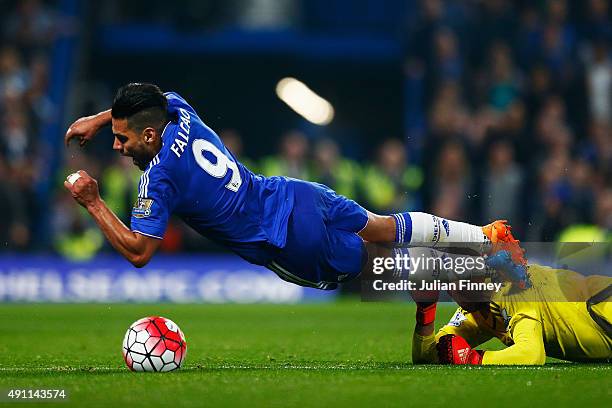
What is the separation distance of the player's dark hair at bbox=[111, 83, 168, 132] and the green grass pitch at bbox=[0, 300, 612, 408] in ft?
5.23

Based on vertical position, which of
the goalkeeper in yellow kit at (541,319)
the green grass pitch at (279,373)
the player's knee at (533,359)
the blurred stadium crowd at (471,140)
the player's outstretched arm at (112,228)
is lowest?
the green grass pitch at (279,373)

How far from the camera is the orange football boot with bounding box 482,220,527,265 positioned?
7.68 metres

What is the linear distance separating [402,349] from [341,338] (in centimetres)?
136

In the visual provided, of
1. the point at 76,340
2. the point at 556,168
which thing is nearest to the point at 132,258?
the point at 76,340

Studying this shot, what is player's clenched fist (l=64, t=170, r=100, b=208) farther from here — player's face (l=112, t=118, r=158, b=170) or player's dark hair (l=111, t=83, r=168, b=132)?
player's dark hair (l=111, t=83, r=168, b=132)

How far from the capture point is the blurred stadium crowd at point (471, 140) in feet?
49.7

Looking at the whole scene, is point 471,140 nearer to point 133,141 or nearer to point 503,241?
point 503,241

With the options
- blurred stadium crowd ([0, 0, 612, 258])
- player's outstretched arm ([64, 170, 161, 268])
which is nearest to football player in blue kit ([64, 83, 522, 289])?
player's outstretched arm ([64, 170, 161, 268])

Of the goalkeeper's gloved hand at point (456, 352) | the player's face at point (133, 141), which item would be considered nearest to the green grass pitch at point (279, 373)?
the goalkeeper's gloved hand at point (456, 352)

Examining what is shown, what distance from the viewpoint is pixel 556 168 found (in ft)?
50.1

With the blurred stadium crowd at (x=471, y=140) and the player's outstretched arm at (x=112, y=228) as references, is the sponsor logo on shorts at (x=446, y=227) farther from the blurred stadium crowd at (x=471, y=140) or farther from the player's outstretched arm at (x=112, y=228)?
the blurred stadium crowd at (x=471, y=140)

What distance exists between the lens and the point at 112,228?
6.96 m

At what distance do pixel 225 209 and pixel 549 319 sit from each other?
2237 mm

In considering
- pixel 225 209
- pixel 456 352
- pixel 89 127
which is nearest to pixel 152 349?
pixel 225 209
